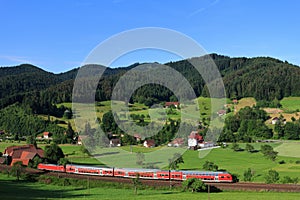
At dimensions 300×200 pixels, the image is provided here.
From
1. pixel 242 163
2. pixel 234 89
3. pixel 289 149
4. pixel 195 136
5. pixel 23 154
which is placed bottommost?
Answer: pixel 242 163

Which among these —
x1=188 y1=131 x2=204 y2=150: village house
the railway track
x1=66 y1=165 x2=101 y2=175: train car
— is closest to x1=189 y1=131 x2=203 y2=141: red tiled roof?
x1=188 y1=131 x2=204 y2=150: village house

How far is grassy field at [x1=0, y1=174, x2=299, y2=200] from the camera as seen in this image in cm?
2402

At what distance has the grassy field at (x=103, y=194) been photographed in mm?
24016

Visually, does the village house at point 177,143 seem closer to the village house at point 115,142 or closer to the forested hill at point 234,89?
the village house at point 115,142

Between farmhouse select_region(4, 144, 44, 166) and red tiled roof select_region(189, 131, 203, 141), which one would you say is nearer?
farmhouse select_region(4, 144, 44, 166)

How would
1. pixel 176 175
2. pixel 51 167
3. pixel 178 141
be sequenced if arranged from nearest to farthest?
pixel 176 175
pixel 51 167
pixel 178 141

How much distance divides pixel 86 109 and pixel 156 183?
52924 mm

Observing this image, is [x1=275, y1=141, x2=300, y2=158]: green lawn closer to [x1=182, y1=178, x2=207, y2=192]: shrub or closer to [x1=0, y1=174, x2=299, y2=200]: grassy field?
[x1=0, y1=174, x2=299, y2=200]: grassy field

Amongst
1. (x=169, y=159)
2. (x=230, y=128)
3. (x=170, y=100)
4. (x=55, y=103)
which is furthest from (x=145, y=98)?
(x=169, y=159)

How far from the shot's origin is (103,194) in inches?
1009

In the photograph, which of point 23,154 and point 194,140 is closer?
point 23,154

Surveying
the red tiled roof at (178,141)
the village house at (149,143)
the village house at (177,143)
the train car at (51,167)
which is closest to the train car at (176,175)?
the train car at (51,167)

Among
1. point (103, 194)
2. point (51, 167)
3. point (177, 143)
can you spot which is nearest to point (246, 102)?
point (177, 143)

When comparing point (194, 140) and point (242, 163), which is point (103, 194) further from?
point (194, 140)
